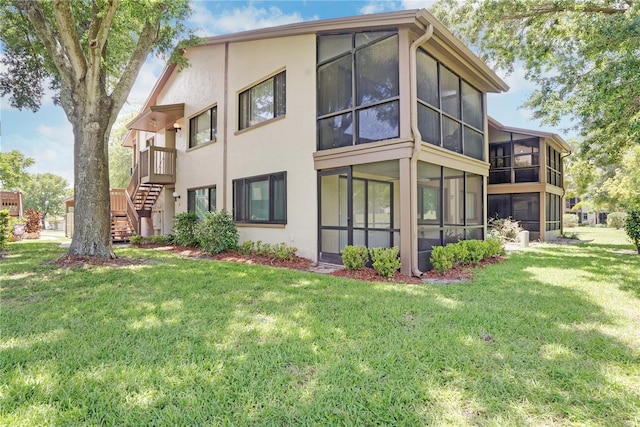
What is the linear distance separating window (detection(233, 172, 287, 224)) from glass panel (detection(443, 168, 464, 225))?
4.41 metres

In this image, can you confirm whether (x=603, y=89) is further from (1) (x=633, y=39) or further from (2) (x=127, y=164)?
(2) (x=127, y=164)

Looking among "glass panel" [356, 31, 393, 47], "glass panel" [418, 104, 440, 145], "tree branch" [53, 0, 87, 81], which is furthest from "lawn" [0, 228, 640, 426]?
"glass panel" [356, 31, 393, 47]

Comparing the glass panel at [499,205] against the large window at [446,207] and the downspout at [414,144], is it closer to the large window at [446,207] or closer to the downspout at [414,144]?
the large window at [446,207]

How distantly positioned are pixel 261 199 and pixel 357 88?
4461 mm

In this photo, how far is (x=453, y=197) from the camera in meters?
9.22

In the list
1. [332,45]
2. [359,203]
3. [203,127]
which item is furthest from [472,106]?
[203,127]

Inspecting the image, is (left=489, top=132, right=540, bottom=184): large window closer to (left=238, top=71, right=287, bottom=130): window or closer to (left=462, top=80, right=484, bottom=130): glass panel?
(left=462, top=80, right=484, bottom=130): glass panel

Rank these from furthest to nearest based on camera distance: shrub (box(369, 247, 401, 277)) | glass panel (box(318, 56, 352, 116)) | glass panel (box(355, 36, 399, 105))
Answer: glass panel (box(318, 56, 352, 116)) < glass panel (box(355, 36, 399, 105)) < shrub (box(369, 247, 401, 277))

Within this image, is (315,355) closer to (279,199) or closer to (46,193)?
(279,199)

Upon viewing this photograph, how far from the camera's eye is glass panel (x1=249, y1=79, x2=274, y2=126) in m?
10.3

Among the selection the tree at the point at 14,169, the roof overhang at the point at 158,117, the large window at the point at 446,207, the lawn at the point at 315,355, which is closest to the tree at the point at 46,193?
the tree at the point at 14,169

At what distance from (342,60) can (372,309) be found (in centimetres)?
628

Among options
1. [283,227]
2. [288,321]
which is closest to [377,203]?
[283,227]

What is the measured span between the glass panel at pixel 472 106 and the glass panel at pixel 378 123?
3.28 metres
